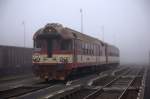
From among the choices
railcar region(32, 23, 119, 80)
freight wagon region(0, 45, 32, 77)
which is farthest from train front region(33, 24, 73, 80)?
freight wagon region(0, 45, 32, 77)

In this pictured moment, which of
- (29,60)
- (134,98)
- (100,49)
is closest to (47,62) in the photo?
(134,98)

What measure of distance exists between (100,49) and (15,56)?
30.9 ft

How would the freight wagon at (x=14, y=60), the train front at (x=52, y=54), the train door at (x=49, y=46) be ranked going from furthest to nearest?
the freight wagon at (x=14, y=60)
the train door at (x=49, y=46)
the train front at (x=52, y=54)

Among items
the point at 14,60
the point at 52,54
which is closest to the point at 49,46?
the point at 52,54

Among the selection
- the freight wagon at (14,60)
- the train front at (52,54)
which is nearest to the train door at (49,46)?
the train front at (52,54)

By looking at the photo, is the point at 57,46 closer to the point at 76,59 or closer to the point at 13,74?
the point at 76,59

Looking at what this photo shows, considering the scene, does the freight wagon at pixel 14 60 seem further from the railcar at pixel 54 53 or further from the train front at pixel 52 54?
the train front at pixel 52 54

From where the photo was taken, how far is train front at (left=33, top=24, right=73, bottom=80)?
23.2 m

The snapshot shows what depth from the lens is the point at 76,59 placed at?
81.0 feet

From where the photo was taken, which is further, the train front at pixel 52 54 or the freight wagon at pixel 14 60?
the freight wagon at pixel 14 60

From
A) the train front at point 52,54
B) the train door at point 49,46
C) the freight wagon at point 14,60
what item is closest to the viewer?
the train front at point 52,54

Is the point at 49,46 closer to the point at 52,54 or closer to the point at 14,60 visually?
the point at 52,54

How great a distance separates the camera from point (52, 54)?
2342 cm

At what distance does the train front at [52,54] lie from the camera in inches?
915
